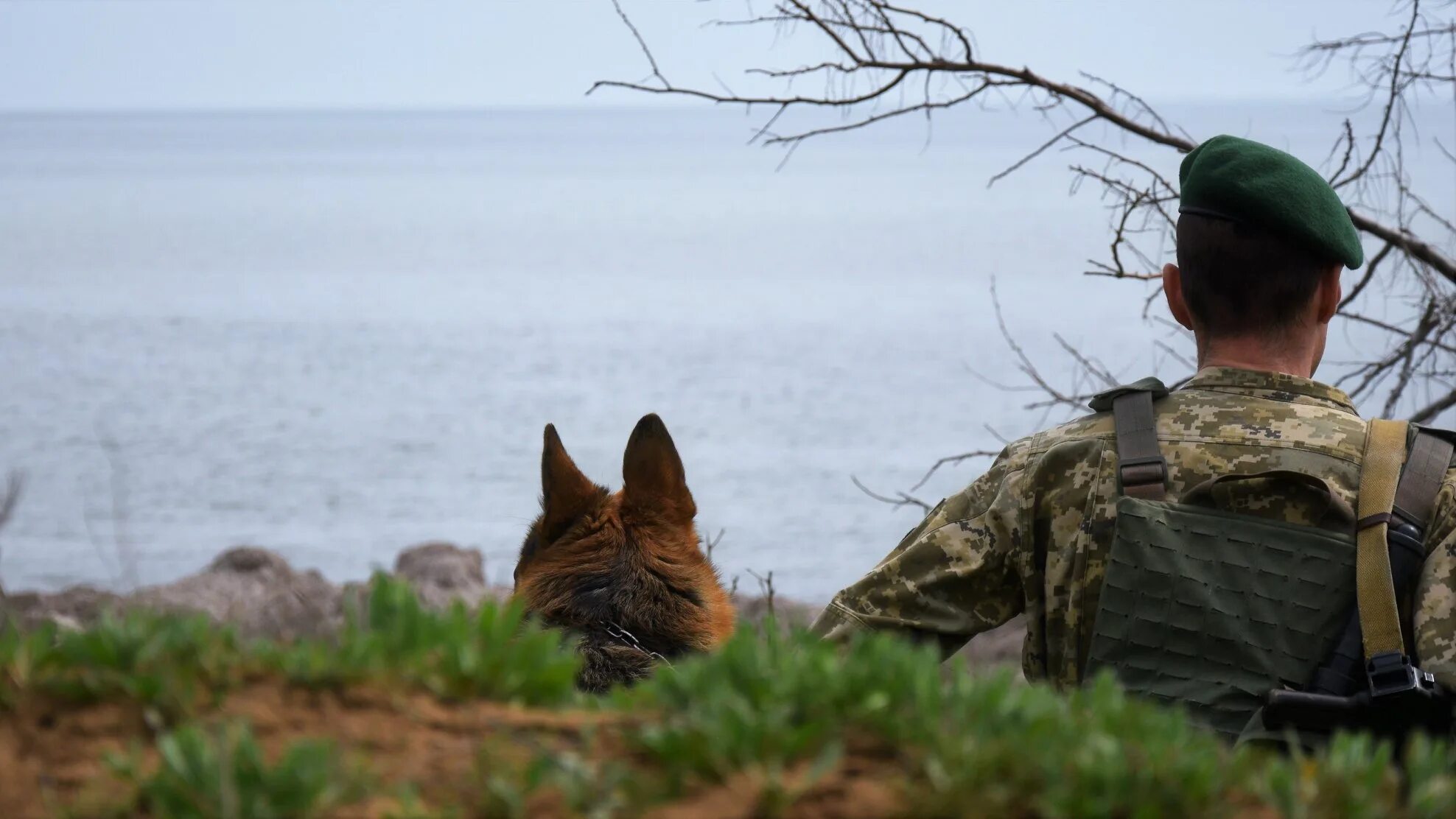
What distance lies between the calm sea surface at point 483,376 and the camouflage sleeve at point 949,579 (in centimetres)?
195

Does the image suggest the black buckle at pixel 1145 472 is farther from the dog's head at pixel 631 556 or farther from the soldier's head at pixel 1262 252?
the dog's head at pixel 631 556

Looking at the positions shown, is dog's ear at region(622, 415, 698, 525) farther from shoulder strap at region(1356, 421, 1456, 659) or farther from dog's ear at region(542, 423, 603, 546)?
shoulder strap at region(1356, 421, 1456, 659)

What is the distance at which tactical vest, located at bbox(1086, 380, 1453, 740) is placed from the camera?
340cm

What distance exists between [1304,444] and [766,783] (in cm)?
247

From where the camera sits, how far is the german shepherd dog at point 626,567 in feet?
12.2

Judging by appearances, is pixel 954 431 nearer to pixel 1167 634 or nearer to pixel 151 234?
pixel 1167 634

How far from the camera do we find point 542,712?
2.01m

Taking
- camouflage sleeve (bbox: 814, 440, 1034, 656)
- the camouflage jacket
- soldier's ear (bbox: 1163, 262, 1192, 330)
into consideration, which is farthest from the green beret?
camouflage sleeve (bbox: 814, 440, 1034, 656)

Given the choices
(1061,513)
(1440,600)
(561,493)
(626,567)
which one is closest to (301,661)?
(626,567)

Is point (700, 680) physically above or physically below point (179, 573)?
above

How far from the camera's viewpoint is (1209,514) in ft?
11.6

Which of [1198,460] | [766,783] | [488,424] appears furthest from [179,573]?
[766,783]

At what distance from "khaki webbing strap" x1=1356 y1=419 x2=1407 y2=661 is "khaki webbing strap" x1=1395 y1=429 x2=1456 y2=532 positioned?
0.9 inches

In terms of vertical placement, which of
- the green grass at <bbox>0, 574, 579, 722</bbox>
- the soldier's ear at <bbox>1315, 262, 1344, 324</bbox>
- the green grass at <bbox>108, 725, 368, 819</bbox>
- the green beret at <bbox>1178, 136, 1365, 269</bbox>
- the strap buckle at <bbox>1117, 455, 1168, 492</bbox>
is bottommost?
the green grass at <bbox>108, 725, 368, 819</bbox>
